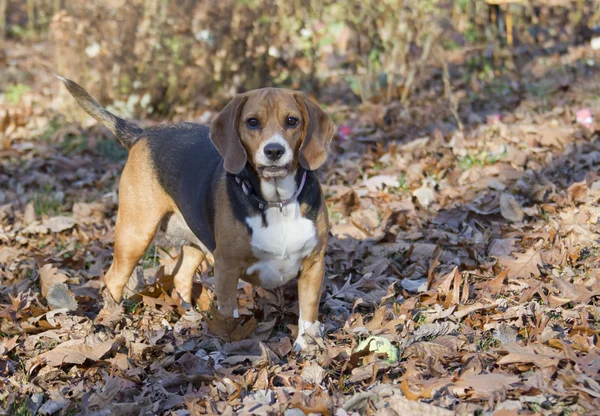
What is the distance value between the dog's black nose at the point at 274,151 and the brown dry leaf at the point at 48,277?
193 centimetres

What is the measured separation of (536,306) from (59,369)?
252 cm

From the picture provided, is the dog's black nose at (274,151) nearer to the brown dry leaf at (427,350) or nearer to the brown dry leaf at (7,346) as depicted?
the brown dry leaf at (427,350)

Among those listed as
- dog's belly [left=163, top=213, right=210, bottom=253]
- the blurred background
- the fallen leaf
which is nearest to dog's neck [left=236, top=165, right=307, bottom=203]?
dog's belly [left=163, top=213, right=210, bottom=253]

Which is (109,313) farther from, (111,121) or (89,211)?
(89,211)

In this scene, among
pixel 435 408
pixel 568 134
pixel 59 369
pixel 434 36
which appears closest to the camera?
pixel 435 408

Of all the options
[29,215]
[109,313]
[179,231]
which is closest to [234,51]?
[29,215]

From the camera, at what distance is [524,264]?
4.41 metres

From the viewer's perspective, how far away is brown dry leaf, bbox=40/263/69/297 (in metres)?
4.74

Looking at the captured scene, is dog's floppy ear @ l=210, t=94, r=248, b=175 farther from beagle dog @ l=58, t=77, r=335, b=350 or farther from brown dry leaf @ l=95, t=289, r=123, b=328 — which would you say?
brown dry leaf @ l=95, t=289, r=123, b=328

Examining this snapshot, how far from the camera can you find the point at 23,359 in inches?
156

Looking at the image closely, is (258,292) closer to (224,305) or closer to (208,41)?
(224,305)

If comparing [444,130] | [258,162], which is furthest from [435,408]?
[444,130]

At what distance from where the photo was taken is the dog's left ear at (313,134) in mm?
3803

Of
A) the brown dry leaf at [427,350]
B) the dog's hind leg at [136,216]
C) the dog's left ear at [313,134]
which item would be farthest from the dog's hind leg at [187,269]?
the brown dry leaf at [427,350]
